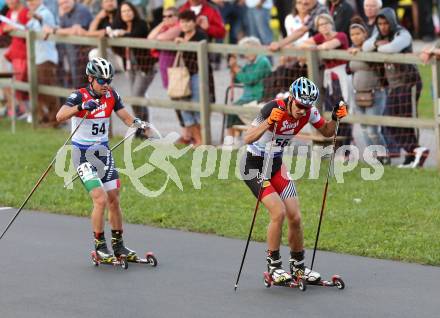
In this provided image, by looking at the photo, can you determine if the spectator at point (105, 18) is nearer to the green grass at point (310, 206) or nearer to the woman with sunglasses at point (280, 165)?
the green grass at point (310, 206)

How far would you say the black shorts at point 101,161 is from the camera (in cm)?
1158

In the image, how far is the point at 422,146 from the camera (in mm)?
16656

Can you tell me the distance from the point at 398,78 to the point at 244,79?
2.65m

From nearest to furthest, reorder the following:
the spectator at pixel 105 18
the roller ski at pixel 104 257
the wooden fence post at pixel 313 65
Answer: the roller ski at pixel 104 257, the wooden fence post at pixel 313 65, the spectator at pixel 105 18

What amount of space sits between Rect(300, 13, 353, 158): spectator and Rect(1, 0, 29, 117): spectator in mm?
6438

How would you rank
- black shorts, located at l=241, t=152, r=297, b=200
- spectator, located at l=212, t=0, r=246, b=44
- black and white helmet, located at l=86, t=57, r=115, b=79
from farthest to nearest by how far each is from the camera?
spectator, located at l=212, t=0, r=246, b=44
black and white helmet, located at l=86, t=57, r=115, b=79
black shorts, located at l=241, t=152, r=297, b=200

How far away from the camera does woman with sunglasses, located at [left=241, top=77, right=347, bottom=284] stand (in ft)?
33.6

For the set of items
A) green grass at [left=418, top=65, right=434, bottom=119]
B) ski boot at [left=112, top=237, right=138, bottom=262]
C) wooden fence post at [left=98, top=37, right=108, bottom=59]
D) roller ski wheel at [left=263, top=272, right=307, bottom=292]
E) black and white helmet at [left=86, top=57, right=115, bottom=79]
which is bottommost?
green grass at [left=418, top=65, right=434, bottom=119]

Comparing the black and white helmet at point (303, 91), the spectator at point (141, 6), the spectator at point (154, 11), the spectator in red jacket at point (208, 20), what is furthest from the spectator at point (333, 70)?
the spectator at point (141, 6)

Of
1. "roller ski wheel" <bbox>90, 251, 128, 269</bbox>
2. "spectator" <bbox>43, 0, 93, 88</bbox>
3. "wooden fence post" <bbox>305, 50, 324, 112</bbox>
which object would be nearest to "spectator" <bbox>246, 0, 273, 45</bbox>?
"spectator" <bbox>43, 0, 93, 88</bbox>

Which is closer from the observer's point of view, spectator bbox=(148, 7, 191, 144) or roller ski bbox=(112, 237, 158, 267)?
roller ski bbox=(112, 237, 158, 267)

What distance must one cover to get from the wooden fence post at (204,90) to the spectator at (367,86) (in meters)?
2.48

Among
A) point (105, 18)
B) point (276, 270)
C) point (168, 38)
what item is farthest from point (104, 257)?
point (105, 18)

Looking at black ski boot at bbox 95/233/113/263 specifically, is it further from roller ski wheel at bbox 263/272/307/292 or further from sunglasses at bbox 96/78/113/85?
roller ski wheel at bbox 263/272/307/292
